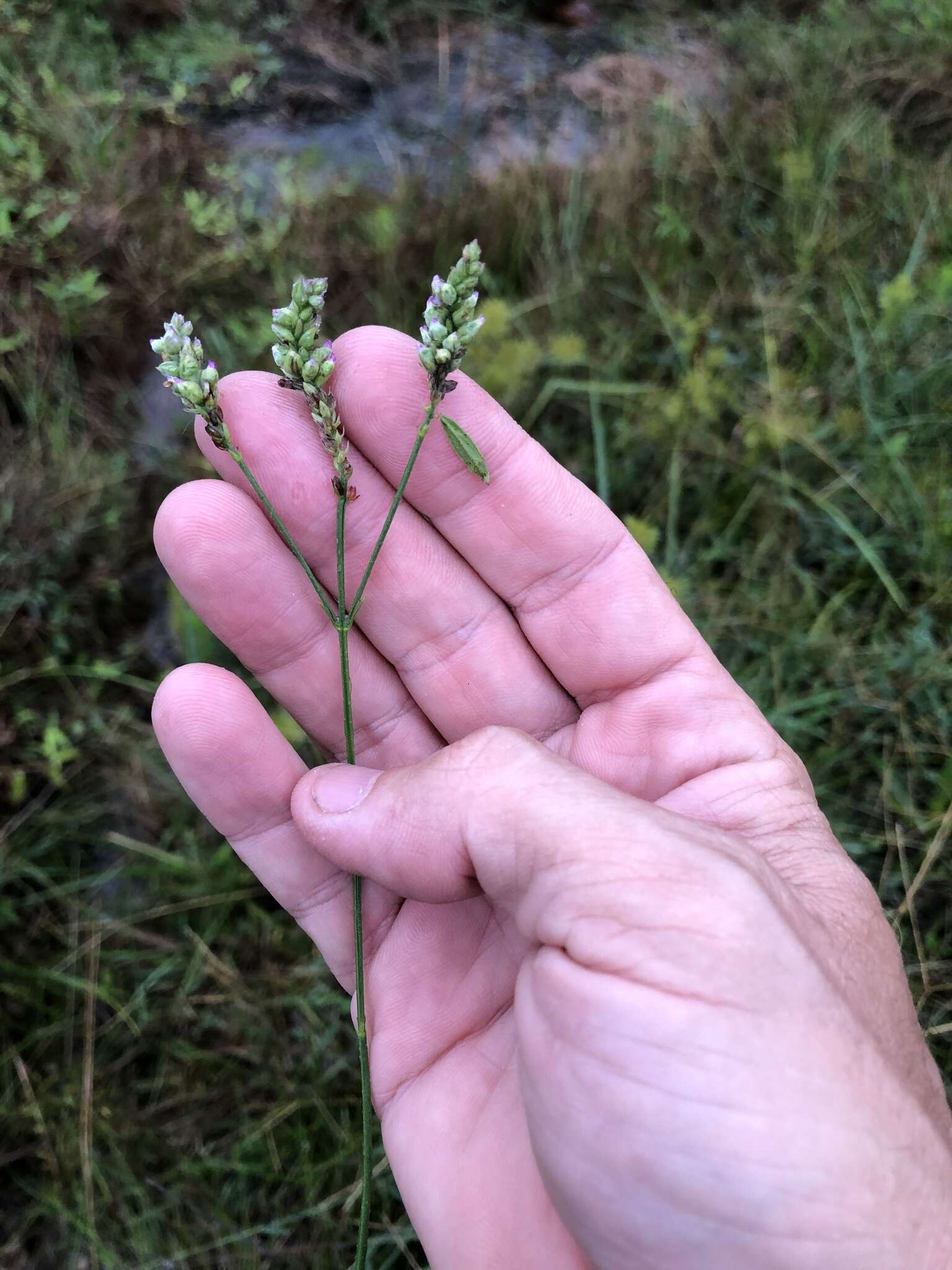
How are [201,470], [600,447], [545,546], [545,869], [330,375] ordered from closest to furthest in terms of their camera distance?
[545,869]
[330,375]
[545,546]
[600,447]
[201,470]

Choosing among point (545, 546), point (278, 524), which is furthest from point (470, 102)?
point (278, 524)

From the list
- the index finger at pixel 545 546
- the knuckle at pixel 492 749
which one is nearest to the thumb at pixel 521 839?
the knuckle at pixel 492 749

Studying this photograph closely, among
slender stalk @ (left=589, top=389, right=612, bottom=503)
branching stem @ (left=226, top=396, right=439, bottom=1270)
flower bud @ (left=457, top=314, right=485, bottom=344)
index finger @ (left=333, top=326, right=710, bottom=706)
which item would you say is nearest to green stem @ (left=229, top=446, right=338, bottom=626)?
branching stem @ (left=226, top=396, right=439, bottom=1270)

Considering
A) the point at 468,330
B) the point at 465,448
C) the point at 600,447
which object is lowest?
the point at 600,447

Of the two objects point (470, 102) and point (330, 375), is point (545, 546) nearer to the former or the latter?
point (330, 375)

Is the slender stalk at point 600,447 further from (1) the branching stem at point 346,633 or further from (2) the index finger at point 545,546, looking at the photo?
(1) the branching stem at point 346,633

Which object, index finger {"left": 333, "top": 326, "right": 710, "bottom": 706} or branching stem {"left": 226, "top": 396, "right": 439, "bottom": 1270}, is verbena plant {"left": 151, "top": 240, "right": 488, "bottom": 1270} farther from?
index finger {"left": 333, "top": 326, "right": 710, "bottom": 706}

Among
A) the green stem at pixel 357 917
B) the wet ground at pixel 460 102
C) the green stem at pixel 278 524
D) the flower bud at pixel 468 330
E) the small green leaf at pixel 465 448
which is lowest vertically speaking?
the green stem at pixel 357 917

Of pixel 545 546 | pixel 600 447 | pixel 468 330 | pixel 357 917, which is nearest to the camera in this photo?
pixel 468 330
